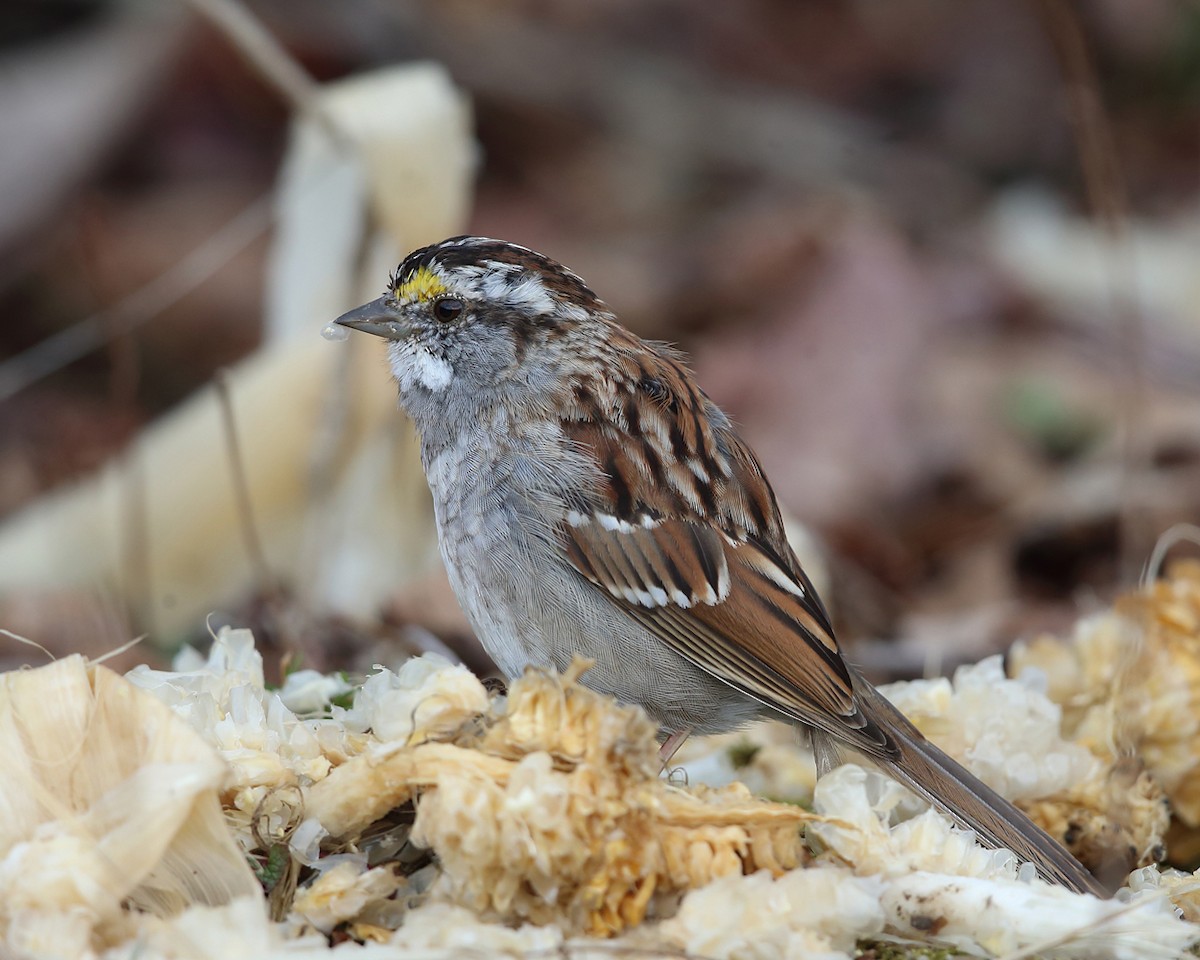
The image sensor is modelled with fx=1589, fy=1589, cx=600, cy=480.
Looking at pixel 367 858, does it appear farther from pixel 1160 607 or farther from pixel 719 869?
pixel 1160 607

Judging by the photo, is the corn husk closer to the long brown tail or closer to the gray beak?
the long brown tail

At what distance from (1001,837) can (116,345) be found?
3.45 meters

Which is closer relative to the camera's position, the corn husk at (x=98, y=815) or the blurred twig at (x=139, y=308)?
the corn husk at (x=98, y=815)

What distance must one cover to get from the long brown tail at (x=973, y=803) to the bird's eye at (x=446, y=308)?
Result: 3.67ft

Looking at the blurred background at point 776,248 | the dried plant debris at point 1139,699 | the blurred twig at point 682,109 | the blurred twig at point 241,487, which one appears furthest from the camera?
the blurred twig at point 682,109

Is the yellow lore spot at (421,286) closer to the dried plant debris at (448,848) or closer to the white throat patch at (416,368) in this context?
the white throat patch at (416,368)

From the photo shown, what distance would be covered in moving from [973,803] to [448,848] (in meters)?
1.05

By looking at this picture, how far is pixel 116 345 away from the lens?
5023mm

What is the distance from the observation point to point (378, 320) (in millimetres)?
3215

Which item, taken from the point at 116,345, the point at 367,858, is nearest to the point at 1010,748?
the point at 367,858

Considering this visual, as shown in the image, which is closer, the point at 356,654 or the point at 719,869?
the point at 719,869

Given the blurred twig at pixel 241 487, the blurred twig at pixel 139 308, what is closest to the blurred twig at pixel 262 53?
the blurred twig at pixel 139 308

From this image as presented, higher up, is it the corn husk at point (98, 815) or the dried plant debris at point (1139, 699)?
the corn husk at point (98, 815)

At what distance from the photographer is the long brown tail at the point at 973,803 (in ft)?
8.16
